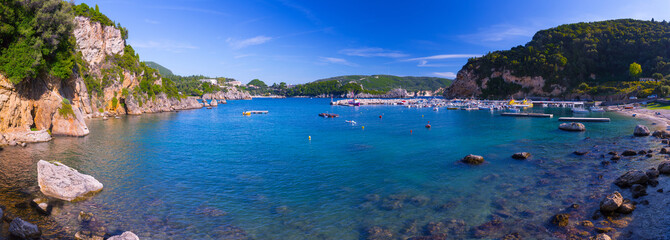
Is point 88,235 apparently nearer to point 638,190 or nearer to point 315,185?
point 315,185

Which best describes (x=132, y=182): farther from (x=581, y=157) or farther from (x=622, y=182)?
(x=581, y=157)

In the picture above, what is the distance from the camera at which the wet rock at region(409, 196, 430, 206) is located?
1819cm

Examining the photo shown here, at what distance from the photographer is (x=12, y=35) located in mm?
32625

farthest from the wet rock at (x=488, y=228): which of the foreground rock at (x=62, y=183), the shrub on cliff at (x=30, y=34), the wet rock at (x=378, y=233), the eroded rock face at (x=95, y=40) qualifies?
the eroded rock face at (x=95, y=40)

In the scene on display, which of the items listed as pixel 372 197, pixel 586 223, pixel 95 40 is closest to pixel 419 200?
pixel 372 197

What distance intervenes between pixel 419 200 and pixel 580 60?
7422 inches

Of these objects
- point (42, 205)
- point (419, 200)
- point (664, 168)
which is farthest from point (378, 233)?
point (664, 168)

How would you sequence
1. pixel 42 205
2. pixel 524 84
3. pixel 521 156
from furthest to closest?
pixel 524 84 → pixel 521 156 → pixel 42 205

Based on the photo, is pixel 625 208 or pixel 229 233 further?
pixel 625 208

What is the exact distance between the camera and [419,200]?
18.7 metres

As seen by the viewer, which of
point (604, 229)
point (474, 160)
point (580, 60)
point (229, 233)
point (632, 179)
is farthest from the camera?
point (580, 60)

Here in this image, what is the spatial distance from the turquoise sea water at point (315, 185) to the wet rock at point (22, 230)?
1347 millimetres

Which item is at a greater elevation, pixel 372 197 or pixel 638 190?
pixel 638 190

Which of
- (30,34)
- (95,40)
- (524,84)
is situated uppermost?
(95,40)
